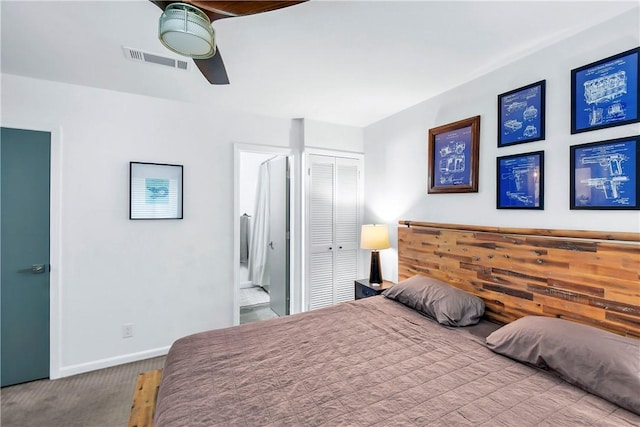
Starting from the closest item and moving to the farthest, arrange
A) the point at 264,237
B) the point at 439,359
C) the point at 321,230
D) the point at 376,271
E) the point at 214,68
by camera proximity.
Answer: the point at 439,359
the point at 214,68
the point at 376,271
the point at 321,230
the point at 264,237

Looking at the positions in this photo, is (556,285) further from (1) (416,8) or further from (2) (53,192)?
(2) (53,192)

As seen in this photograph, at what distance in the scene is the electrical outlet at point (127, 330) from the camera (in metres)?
2.73

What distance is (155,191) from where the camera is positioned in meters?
2.84

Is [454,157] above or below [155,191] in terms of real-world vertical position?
above

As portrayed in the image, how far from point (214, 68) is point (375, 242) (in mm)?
2225

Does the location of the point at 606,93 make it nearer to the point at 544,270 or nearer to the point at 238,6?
the point at 544,270

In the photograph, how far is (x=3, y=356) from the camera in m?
2.35

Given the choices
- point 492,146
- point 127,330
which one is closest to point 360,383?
point 492,146

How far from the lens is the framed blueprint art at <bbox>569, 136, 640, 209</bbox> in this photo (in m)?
1.57

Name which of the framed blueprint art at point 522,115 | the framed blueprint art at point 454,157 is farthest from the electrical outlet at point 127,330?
the framed blueprint art at point 522,115

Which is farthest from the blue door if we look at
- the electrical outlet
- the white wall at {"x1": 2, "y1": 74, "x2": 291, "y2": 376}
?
the electrical outlet

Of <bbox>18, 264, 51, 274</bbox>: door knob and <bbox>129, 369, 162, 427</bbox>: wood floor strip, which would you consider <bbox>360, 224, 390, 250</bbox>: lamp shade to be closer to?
<bbox>129, 369, 162, 427</bbox>: wood floor strip

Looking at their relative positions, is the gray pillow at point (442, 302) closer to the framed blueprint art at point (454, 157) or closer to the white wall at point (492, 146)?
the white wall at point (492, 146)

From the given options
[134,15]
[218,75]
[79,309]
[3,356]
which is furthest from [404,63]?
[3,356]
